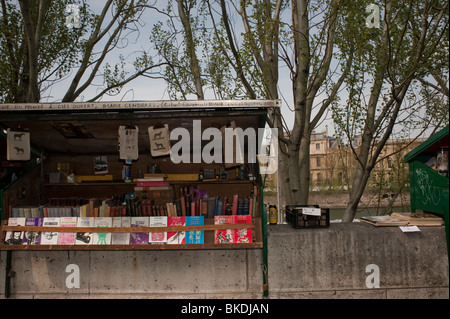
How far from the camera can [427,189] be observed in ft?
18.5

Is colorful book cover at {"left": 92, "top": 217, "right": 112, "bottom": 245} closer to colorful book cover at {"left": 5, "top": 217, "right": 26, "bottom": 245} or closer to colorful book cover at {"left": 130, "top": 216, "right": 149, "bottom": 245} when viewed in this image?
colorful book cover at {"left": 130, "top": 216, "right": 149, "bottom": 245}

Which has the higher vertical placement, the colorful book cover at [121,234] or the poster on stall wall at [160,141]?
the poster on stall wall at [160,141]

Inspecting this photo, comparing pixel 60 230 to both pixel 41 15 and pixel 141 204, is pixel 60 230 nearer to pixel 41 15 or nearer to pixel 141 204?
pixel 141 204

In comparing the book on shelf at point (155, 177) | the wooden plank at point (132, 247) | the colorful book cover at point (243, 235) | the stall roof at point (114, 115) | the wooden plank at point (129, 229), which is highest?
the stall roof at point (114, 115)

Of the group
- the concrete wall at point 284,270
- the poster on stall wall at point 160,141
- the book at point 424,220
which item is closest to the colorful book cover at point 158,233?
the concrete wall at point 284,270

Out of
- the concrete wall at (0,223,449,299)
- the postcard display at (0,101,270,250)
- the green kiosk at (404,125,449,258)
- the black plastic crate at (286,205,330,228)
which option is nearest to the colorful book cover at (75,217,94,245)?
the postcard display at (0,101,270,250)

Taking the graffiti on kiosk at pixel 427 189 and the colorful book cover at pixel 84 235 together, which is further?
the graffiti on kiosk at pixel 427 189

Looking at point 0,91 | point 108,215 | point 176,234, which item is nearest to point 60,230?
point 108,215

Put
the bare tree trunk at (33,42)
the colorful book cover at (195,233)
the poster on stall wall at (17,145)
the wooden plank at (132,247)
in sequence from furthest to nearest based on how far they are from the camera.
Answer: the bare tree trunk at (33,42) → the poster on stall wall at (17,145) → the colorful book cover at (195,233) → the wooden plank at (132,247)

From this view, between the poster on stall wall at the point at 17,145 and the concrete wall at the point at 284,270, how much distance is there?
5.72 feet

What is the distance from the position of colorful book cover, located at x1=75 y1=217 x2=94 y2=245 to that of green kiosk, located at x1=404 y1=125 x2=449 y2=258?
519cm

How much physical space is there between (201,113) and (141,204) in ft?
5.88

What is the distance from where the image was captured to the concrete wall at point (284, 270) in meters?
5.22

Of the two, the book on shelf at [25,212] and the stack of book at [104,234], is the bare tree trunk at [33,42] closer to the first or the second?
the book on shelf at [25,212]
